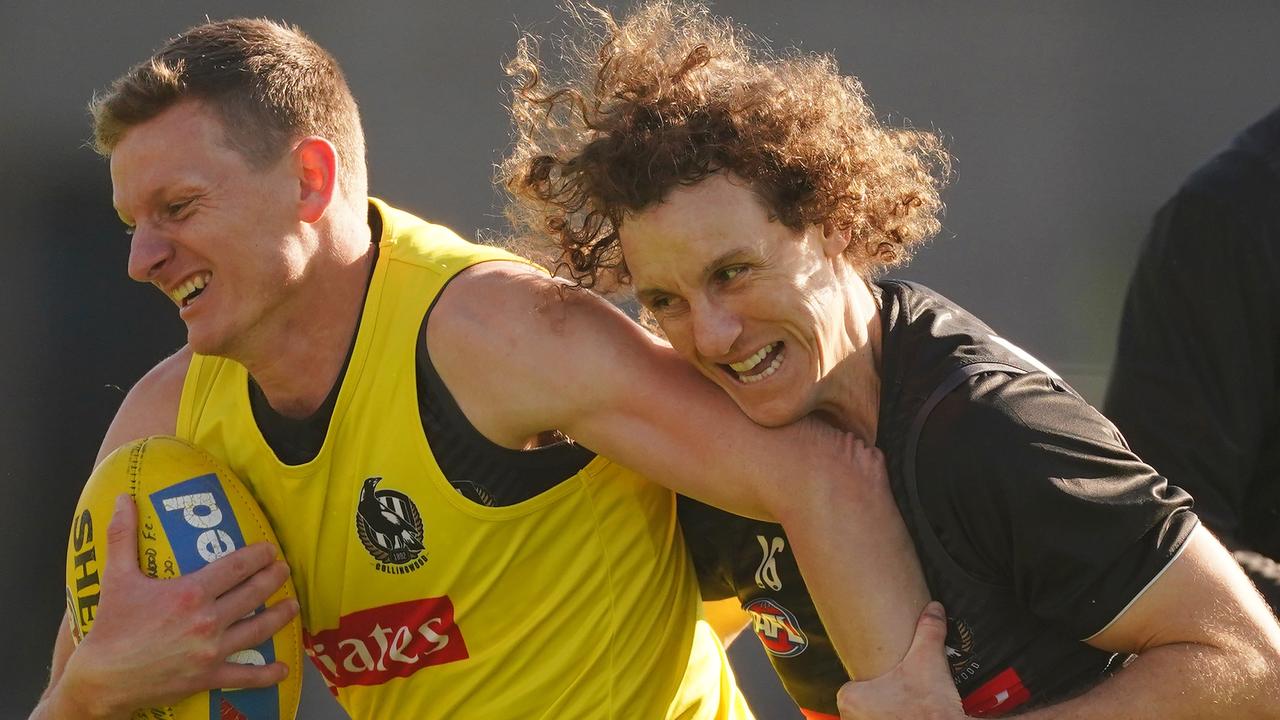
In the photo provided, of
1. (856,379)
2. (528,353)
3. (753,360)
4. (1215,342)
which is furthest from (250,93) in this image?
(1215,342)

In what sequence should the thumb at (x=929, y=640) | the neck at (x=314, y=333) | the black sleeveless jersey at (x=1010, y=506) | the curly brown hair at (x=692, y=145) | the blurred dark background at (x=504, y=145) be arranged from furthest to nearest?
the blurred dark background at (x=504, y=145), the neck at (x=314, y=333), the curly brown hair at (x=692, y=145), the thumb at (x=929, y=640), the black sleeveless jersey at (x=1010, y=506)

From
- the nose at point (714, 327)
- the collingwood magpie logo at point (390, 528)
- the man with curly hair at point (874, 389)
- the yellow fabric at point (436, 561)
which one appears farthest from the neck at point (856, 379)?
the collingwood magpie logo at point (390, 528)

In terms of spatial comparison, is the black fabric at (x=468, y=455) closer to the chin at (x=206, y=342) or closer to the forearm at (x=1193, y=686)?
the chin at (x=206, y=342)

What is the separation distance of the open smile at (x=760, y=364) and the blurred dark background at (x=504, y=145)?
2701 millimetres

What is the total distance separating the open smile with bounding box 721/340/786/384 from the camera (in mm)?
2430

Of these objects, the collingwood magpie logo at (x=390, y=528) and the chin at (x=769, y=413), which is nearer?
the chin at (x=769, y=413)

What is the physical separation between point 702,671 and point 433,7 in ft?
9.97

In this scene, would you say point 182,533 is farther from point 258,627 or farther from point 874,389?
point 874,389

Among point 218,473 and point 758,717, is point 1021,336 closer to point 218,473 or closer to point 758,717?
point 758,717

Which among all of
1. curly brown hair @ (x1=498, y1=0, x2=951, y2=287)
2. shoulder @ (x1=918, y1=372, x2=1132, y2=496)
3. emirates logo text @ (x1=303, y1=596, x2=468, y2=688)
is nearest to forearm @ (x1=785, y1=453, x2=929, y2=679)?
shoulder @ (x1=918, y1=372, x2=1132, y2=496)

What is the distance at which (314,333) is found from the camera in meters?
2.66

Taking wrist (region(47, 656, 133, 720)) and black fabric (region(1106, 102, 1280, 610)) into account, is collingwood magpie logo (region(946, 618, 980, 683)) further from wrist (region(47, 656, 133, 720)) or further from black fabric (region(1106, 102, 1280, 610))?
wrist (region(47, 656, 133, 720))

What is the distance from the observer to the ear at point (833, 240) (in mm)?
2516

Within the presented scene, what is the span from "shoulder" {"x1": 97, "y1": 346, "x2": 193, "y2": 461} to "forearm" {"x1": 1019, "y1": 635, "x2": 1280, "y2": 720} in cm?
187
